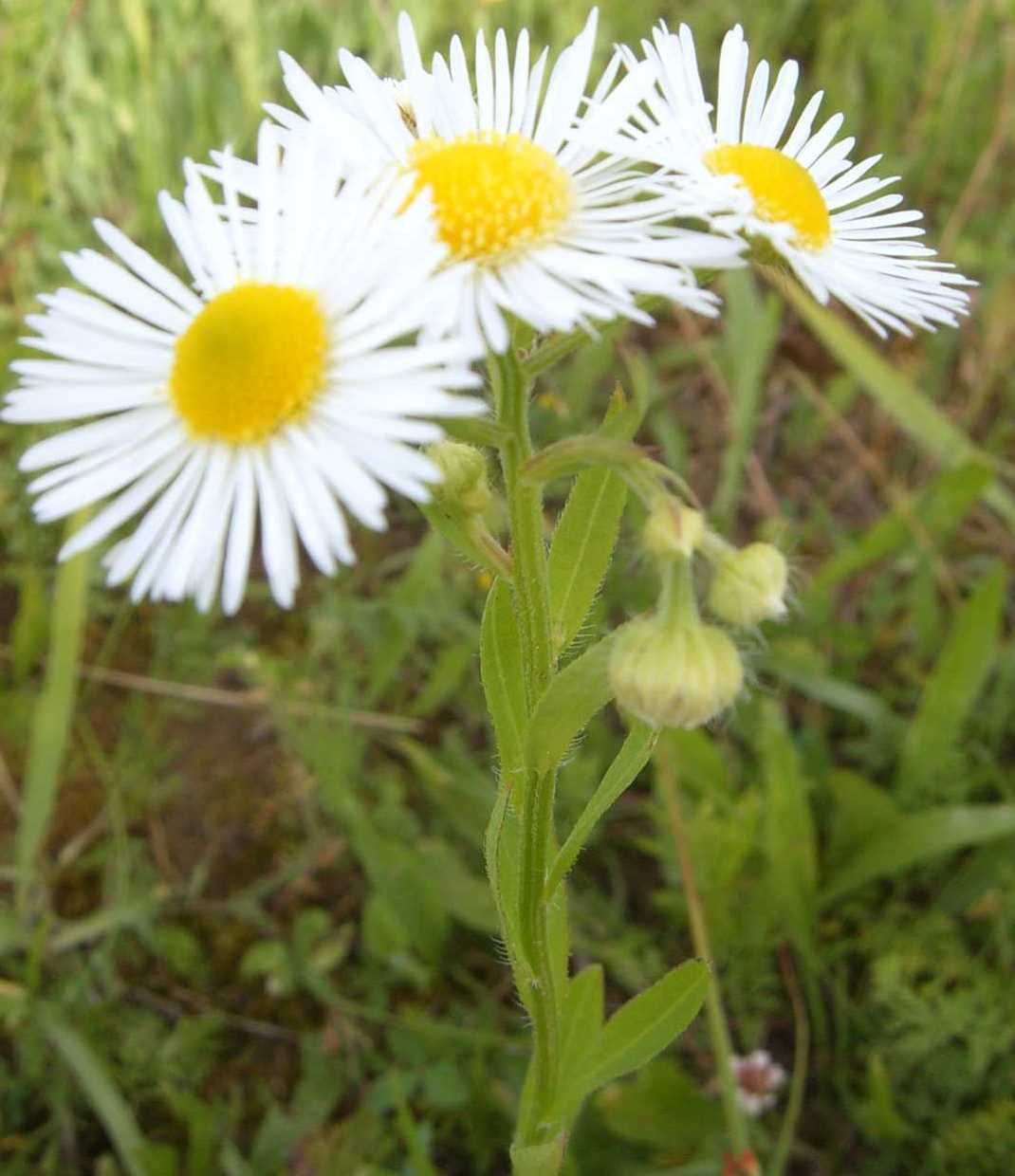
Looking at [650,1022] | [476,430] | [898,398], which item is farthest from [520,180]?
[898,398]

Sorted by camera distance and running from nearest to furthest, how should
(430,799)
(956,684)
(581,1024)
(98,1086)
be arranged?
(581,1024) < (98,1086) < (956,684) < (430,799)

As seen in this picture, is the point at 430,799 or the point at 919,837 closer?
the point at 919,837

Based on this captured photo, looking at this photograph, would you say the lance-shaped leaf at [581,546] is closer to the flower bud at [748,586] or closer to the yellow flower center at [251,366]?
the flower bud at [748,586]

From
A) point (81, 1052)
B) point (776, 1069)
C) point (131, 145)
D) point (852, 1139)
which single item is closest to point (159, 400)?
point (81, 1052)

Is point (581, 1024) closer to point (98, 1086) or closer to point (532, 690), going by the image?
point (532, 690)

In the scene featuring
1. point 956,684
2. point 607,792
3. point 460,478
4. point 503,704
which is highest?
point 460,478

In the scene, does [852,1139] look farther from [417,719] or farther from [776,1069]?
[417,719]

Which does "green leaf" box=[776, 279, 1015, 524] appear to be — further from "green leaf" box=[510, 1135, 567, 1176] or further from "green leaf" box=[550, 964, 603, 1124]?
"green leaf" box=[510, 1135, 567, 1176]

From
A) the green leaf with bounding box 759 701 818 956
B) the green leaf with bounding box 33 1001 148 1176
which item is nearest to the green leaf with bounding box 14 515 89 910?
the green leaf with bounding box 33 1001 148 1176
